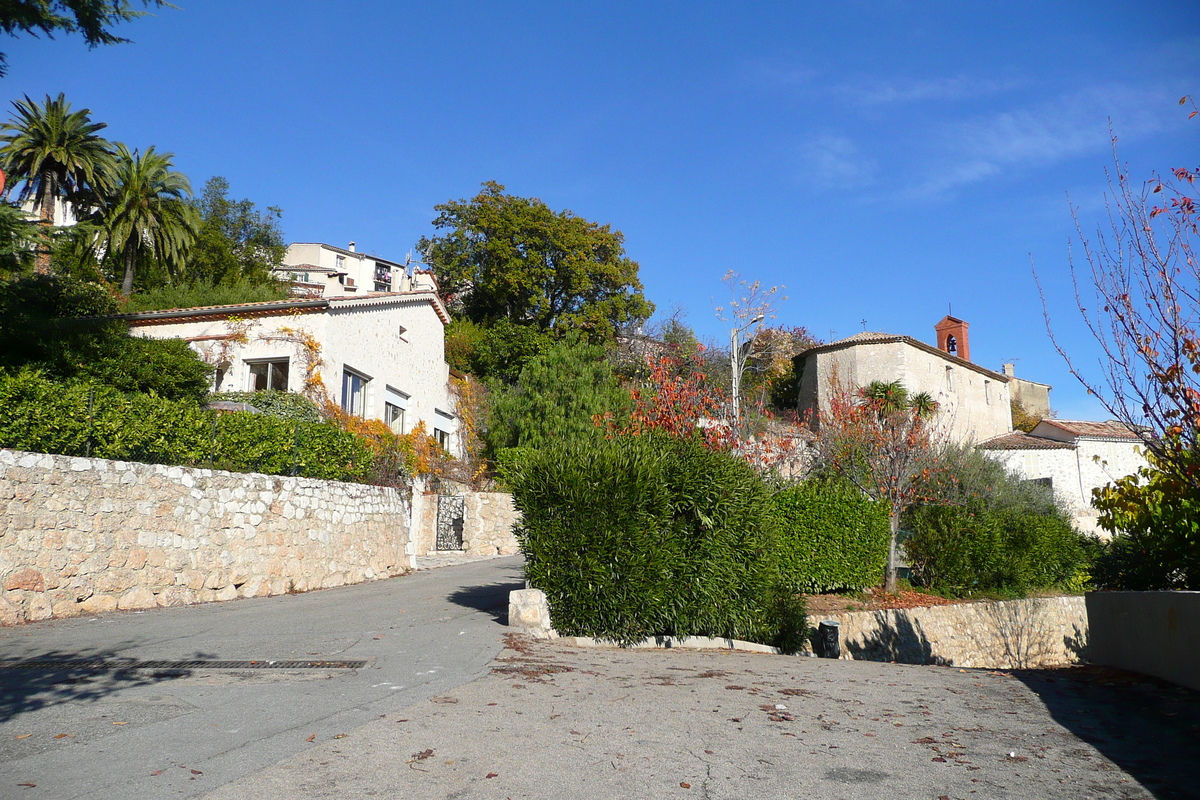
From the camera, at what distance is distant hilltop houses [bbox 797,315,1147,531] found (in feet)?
123

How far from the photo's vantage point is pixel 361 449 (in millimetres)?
17859

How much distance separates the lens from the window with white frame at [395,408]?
25297mm

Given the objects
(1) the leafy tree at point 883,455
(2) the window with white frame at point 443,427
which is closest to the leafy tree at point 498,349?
(2) the window with white frame at point 443,427

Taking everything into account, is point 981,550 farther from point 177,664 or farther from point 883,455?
point 177,664

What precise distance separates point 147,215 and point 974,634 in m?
29.6

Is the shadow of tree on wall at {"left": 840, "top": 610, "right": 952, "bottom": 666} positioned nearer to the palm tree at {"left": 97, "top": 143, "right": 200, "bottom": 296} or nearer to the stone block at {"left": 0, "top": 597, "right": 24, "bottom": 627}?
the stone block at {"left": 0, "top": 597, "right": 24, "bottom": 627}

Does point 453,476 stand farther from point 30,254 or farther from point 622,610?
point 622,610

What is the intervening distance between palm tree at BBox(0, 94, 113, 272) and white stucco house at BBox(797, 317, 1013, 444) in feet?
96.4

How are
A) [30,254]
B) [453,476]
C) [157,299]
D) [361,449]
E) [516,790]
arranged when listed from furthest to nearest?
[157,299] < [453,476] < [361,449] < [30,254] < [516,790]

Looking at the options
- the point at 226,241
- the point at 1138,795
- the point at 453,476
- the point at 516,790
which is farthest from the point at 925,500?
the point at 226,241

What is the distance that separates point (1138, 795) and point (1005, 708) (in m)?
2.44

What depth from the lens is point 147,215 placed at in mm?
28344

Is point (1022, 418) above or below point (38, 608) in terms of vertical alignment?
above

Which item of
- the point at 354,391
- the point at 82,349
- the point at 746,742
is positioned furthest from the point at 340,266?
the point at 746,742
